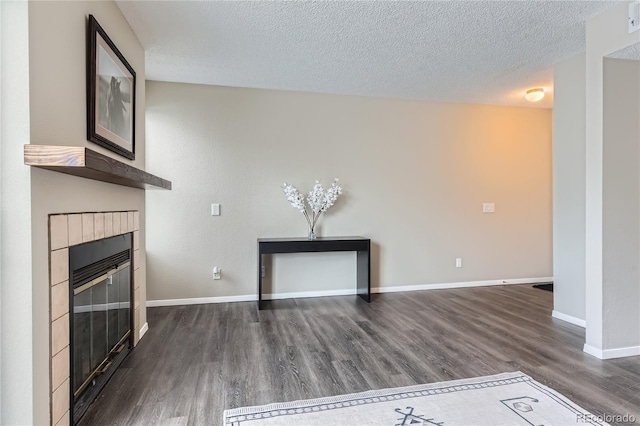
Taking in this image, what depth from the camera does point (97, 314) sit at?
1.95m

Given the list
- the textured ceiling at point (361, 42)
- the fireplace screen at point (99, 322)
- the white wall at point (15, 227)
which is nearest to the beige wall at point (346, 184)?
the textured ceiling at point (361, 42)

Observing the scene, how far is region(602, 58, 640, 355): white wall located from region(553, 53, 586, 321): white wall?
635mm

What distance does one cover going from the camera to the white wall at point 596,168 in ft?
7.88

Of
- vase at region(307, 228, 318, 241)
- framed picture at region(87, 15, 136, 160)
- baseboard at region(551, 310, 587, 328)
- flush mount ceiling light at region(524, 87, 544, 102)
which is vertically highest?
flush mount ceiling light at region(524, 87, 544, 102)

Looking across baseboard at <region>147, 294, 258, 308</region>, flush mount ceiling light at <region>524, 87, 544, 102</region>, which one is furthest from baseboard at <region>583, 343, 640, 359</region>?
baseboard at <region>147, 294, 258, 308</region>

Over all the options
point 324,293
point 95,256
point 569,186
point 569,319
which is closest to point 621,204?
point 569,186

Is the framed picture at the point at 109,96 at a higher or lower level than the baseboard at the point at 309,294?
higher

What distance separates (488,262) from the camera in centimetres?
466

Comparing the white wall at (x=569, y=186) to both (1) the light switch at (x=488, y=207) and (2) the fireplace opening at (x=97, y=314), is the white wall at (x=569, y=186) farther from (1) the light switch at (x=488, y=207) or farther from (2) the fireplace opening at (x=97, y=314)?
(2) the fireplace opening at (x=97, y=314)

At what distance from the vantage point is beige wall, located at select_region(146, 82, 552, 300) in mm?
3762

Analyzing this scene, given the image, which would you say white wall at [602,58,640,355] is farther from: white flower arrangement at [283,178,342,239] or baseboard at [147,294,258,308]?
baseboard at [147,294,258,308]

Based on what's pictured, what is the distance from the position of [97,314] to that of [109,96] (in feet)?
4.33

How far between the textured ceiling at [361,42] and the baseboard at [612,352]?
2446mm

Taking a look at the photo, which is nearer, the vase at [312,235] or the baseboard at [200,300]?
the baseboard at [200,300]
